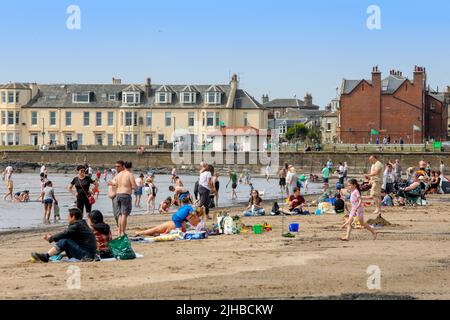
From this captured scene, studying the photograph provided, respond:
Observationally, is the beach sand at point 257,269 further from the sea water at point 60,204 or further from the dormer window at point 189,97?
the dormer window at point 189,97

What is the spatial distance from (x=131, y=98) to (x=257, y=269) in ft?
256

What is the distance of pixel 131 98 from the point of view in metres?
91.9

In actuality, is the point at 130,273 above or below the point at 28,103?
below

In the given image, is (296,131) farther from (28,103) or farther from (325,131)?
(28,103)

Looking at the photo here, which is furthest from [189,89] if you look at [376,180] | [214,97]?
[376,180]

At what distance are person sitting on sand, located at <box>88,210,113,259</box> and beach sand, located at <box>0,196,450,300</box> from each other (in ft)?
1.98

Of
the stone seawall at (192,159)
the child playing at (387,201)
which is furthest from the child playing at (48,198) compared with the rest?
the stone seawall at (192,159)

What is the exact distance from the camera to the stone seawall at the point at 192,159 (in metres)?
70.2

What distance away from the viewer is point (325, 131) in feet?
369

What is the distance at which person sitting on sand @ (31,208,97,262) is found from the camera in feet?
52.6

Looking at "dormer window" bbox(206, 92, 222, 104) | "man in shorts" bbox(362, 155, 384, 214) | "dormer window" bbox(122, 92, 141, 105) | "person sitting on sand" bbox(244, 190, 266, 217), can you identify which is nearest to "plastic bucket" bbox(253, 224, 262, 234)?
"man in shorts" bbox(362, 155, 384, 214)
